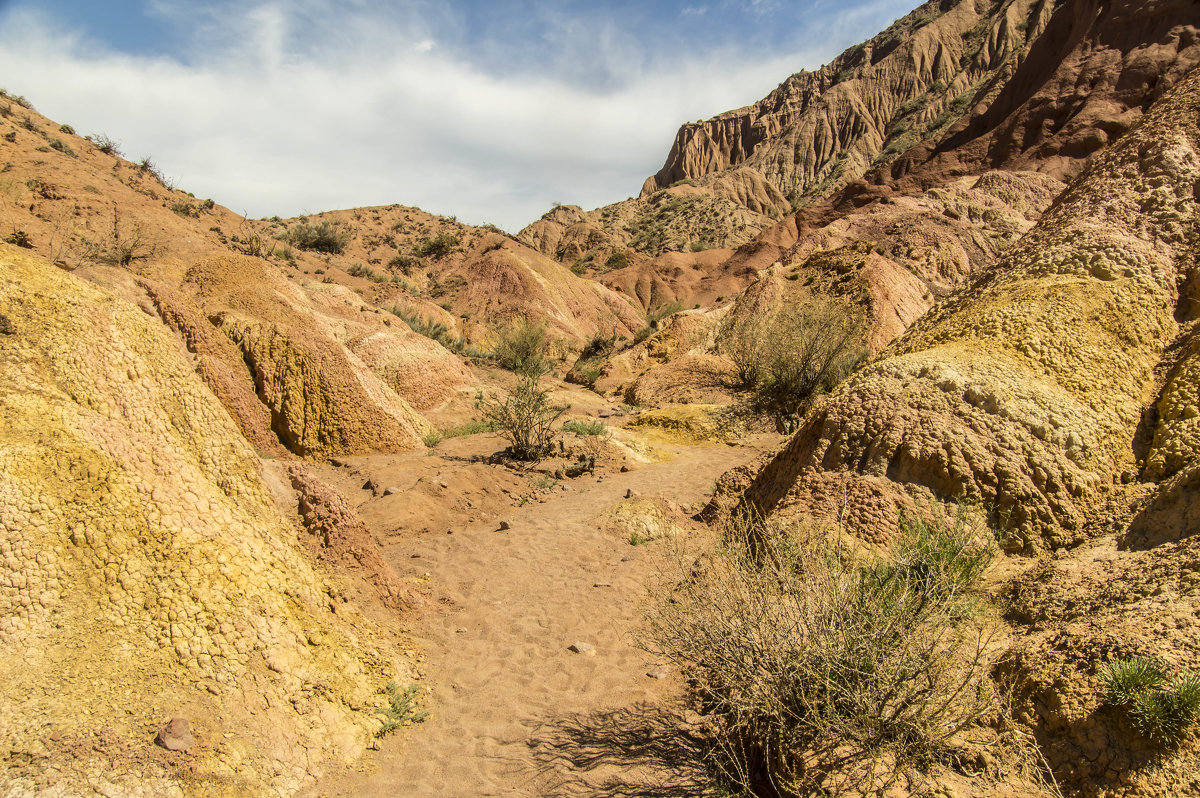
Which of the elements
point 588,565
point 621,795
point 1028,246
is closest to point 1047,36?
point 1028,246

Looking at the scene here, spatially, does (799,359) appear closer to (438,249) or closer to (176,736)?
(176,736)

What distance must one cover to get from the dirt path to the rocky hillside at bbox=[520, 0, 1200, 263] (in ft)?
90.3

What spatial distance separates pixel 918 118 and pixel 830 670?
67.8 meters

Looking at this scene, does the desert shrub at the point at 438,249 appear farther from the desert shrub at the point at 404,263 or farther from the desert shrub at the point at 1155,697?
the desert shrub at the point at 1155,697

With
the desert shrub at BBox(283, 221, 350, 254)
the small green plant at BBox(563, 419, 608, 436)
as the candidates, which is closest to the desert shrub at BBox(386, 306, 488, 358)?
the small green plant at BBox(563, 419, 608, 436)

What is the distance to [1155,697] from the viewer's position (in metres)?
2.27

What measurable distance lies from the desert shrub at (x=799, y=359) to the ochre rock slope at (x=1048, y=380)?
6.65m

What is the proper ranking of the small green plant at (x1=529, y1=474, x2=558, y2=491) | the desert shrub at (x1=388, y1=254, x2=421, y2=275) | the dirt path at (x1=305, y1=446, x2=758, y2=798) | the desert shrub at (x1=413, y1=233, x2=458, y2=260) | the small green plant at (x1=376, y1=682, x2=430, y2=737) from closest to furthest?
the dirt path at (x1=305, y1=446, x2=758, y2=798) < the small green plant at (x1=376, y1=682, x2=430, y2=737) < the small green plant at (x1=529, y1=474, x2=558, y2=491) < the desert shrub at (x1=388, y1=254, x2=421, y2=275) < the desert shrub at (x1=413, y1=233, x2=458, y2=260)

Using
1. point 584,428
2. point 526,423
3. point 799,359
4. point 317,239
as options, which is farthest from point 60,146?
point 799,359

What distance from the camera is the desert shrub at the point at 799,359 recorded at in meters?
12.6

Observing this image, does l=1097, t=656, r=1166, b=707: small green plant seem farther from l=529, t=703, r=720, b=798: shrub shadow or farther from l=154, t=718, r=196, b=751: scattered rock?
l=154, t=718, r=196, b=751: scattered rock

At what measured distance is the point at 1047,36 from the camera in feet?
111

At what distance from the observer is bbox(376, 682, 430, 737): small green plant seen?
3.62m

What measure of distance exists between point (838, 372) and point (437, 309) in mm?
14768
